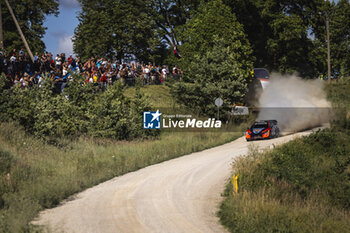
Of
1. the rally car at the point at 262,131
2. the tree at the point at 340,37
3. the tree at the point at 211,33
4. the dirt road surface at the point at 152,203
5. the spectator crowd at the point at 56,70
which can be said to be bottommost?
the dirt road surface at the point at 152,203

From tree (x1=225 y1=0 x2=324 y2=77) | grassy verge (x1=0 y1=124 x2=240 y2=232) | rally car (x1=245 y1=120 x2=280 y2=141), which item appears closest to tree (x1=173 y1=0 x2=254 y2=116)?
rally car (x1=245 y1=120 x2=280 y2=141)

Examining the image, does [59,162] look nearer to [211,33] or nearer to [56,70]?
[56,70]

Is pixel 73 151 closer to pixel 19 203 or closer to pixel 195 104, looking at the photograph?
pixel 19 203

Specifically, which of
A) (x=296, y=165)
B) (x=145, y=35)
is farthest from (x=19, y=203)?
(x=145, y=35)

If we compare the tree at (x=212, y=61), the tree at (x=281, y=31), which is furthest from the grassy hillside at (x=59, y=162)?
the tree at (x=281, y=31)

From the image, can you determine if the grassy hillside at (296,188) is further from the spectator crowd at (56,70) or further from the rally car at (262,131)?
the spectator crowd at (56,70)

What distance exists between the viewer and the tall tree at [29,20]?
47625 mm

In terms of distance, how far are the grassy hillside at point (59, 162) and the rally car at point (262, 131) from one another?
2.07 m

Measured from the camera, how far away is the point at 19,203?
13836 mm

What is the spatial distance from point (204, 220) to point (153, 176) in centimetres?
666

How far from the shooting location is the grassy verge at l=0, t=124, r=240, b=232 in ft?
46.5

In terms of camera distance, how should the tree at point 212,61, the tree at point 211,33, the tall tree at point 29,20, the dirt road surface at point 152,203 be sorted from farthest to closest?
1. the tall tree at point 29,20
2. the tree at point 211,33
3. the tree at point 212,61
4. the dirt road surface at point 152,203

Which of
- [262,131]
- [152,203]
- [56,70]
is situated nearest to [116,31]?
[56,70]

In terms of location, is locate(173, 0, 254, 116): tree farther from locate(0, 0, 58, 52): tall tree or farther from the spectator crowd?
locate(0, 0, 58, 52): tall tree
